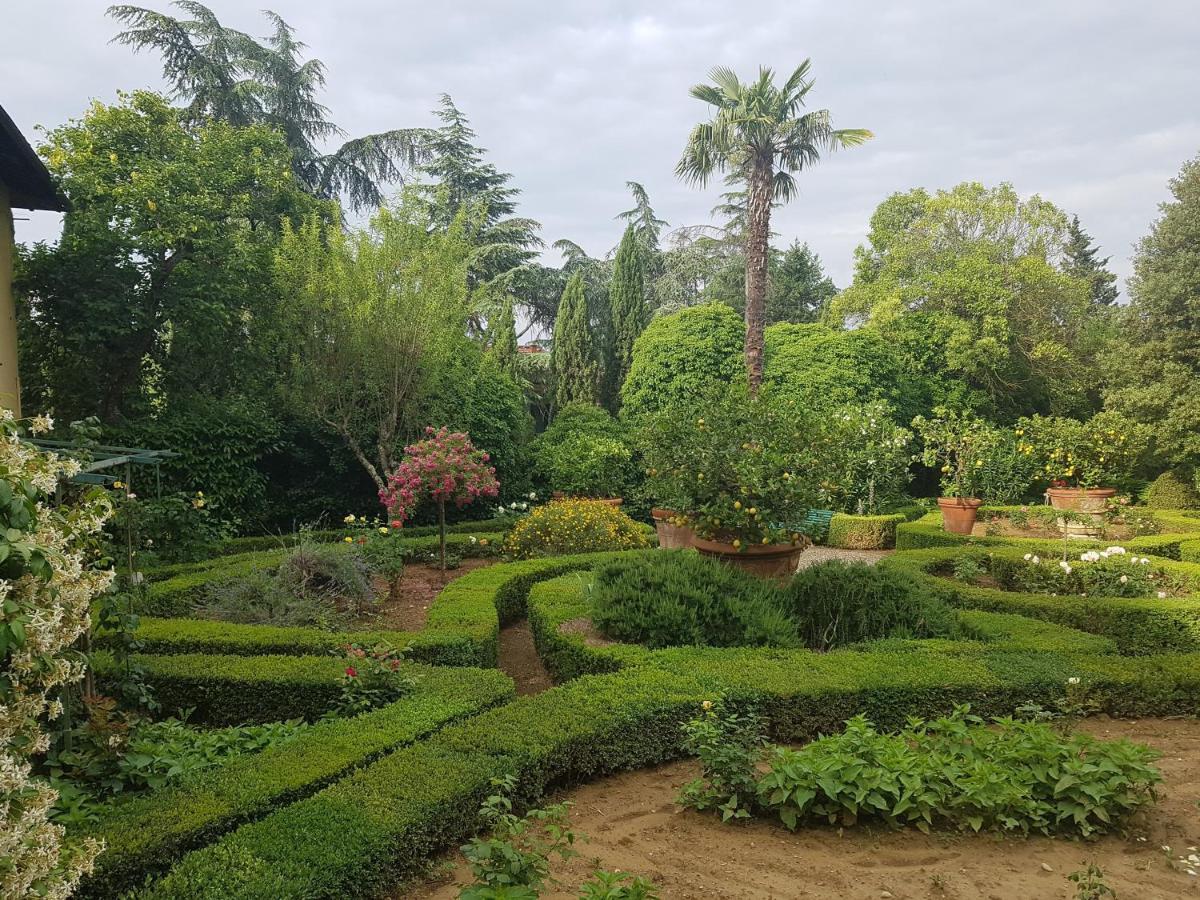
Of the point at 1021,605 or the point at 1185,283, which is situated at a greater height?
the point at 1185,283

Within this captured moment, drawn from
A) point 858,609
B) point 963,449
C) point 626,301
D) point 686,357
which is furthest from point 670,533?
point 626,301

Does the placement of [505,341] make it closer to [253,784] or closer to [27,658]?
[253,784]

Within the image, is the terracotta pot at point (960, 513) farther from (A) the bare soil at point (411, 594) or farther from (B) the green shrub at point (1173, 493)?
(A) the bare soil at point (411, 594)

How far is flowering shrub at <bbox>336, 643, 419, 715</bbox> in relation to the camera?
438 cm

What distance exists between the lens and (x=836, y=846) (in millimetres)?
3062

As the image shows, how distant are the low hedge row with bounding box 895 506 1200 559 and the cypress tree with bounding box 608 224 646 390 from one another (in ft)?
30.8

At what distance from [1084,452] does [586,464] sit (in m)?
9.04

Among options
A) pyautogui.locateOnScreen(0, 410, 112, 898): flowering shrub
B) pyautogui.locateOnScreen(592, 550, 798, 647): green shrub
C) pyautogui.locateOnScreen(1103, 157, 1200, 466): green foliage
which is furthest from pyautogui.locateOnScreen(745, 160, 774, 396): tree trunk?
pyautogui.locateOnScreen(0, 410, 112, 898): flowering shrub

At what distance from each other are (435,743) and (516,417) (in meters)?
11.0

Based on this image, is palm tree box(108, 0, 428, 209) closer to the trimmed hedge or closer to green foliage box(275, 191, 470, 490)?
green foliage box(275, 191, 470, 490)

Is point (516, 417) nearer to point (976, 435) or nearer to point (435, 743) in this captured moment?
point (976, 435)

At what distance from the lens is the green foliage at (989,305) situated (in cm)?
1841

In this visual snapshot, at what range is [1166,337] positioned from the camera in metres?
14.1

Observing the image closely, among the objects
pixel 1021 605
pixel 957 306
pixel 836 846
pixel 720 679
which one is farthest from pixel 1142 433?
pixel 836 846
